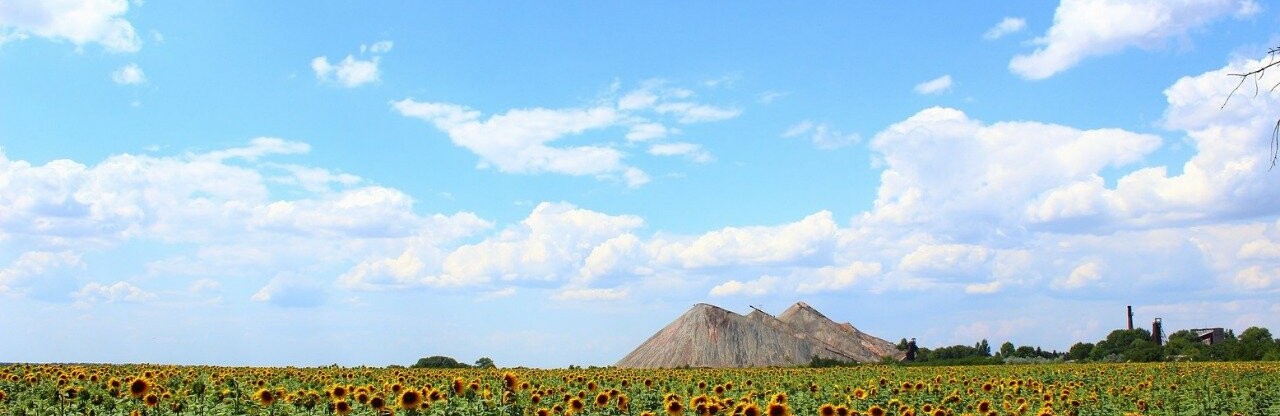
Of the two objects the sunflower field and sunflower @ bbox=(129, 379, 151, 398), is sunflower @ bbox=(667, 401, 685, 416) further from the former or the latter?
sunflower @ bbox=(129, 379, 151, 398)

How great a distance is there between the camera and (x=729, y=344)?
69.4 metres

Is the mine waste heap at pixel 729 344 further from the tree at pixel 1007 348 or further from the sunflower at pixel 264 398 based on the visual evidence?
the sunflower at pixel 264 398

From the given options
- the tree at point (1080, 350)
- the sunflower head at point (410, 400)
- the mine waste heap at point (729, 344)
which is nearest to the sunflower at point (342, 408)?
the sunflower head at point (410, 400)

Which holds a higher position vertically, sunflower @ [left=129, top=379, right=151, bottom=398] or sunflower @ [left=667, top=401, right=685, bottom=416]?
sunflower @ [left=129, top=379, right=151, bottom=398]

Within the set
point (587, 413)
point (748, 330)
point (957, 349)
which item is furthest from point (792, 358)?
point (587, 413)

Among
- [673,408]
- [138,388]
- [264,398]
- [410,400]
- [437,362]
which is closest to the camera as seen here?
[410,400]

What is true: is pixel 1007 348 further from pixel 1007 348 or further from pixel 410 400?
pixel 410 400

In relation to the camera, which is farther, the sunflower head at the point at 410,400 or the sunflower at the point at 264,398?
the sunflower at the point at 264,398

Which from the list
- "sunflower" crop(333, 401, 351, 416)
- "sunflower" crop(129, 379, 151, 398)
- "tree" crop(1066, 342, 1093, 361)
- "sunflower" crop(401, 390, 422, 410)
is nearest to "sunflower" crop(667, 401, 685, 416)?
"sunflower" crop(401, 390, 422, 410)

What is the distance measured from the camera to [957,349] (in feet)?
250

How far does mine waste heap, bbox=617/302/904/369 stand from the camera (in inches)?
2707

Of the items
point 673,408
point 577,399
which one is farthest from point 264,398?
point 673,408

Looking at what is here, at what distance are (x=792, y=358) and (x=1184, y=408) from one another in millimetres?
52033

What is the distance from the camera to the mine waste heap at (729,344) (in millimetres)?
68750
